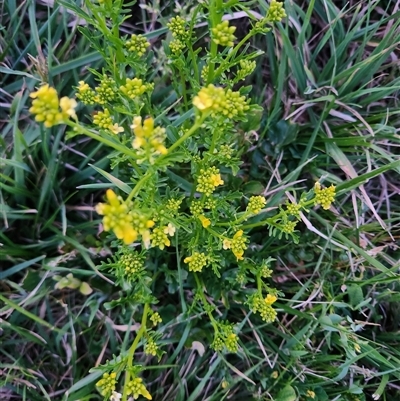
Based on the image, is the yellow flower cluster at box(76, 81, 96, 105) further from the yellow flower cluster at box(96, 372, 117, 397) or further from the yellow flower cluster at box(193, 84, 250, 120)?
the yellow flower cluster at box(96, 372, 117, 397)

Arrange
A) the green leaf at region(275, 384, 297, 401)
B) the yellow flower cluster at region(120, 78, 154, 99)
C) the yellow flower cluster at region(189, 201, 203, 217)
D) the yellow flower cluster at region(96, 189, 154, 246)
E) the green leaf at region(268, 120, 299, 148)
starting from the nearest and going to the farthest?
the yellow flower cluster at region(96, 189, 154, 246)
the yellow flower cluster at region(120, 78, 154, 99)
the yellow flower cluster at region(189, 201, 203, 217)
the green leaf at region(275, 384, 297, 401)
the green leaf at region(268, 120, 299, 148)

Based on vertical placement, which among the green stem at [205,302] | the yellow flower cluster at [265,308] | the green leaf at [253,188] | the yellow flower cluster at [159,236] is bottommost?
the green stem at [205,302]

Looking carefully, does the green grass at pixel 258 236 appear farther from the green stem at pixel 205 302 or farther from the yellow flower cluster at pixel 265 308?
the yellow flower cluster at pixel 265 308

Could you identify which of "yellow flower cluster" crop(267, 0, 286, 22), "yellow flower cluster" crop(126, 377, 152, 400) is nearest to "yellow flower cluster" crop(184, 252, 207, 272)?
"yellow flower cluster" crop(126, 377, 152, 400)

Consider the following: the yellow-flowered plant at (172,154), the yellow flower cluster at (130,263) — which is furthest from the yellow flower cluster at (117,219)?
the yellow flower cluster at (130,263)

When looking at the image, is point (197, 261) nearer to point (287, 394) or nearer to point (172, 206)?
point (172, 206)

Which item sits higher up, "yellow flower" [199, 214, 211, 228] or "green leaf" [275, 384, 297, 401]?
"yellow flower" [199, 214, 211, 228]

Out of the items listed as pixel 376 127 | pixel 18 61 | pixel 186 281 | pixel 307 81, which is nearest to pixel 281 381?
pixel 186 281
